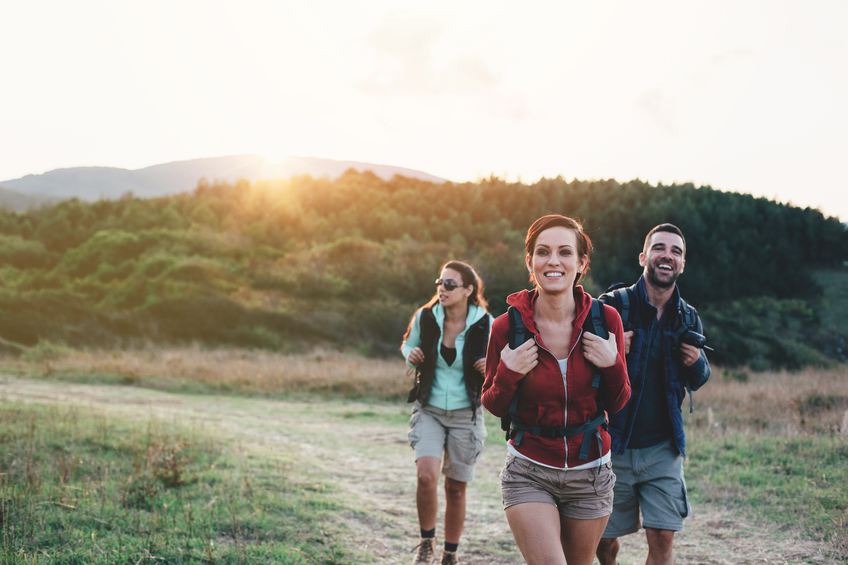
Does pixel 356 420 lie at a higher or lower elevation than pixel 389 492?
lower

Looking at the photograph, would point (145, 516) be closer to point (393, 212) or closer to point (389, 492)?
point (389, 492)

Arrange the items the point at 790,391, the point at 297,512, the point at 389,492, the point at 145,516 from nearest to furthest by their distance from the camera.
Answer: the point at 145,516
the point at 297,512
the point at 389,492
the point at 790,391

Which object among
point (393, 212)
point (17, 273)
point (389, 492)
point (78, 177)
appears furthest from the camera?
point (78, 177)

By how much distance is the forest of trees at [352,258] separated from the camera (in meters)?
36.5

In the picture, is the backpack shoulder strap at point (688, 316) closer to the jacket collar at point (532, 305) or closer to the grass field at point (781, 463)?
→ the jacket collar at point (532, 305)

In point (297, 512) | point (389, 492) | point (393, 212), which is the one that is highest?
point (393, 212)

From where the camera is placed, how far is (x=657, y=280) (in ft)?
11.5

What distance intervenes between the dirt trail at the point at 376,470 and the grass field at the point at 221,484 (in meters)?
0.38

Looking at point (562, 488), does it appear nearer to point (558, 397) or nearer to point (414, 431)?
point (558, 397)

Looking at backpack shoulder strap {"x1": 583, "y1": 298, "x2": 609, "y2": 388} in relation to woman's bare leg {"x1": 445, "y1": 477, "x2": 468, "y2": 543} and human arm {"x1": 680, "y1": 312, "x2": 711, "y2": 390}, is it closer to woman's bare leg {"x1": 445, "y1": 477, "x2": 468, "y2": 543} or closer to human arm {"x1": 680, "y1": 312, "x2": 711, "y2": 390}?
human arm {"x1": 680, "y1": 312, "x2": 711, "y2": 390}

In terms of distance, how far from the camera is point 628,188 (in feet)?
208

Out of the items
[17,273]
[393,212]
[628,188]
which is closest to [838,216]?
[628,188]

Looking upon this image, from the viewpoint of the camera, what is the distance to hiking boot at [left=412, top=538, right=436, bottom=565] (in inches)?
163

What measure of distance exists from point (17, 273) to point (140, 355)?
143 ft
